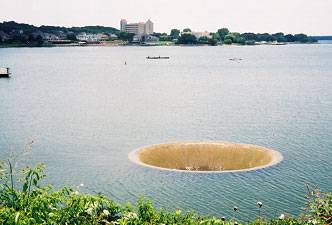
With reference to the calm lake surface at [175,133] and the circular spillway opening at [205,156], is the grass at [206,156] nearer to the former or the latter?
the circular spillway opening at [205,156]

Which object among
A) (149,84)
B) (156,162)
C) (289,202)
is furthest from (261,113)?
(149,84)

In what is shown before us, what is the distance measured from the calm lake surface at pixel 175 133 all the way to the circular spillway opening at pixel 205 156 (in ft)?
3.87

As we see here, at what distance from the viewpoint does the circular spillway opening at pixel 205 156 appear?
25.0 metres

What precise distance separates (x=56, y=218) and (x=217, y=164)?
659 inches

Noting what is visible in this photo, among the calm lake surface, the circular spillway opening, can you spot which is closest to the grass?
the circular spillway opening

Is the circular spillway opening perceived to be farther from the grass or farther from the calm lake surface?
the calm lake surface

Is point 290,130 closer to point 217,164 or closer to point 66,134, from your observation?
point 217,164

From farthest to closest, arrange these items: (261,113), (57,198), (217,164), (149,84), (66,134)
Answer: (149,84)
(261,113)
(66,134)
(217,164)
(57,198)

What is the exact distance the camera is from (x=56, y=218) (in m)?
9.74

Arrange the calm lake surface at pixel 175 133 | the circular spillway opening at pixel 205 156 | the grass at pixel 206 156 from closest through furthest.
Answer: the calm lake surface at pixel 175 133, the circular spillway opening at pixel 205 156, the grass at pixel 206 156

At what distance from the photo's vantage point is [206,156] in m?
26.7

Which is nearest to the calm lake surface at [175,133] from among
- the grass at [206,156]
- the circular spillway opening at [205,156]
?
the circular spillway opening at [205,156]

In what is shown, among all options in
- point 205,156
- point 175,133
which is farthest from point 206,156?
point 175,133

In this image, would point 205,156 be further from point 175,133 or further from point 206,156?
point 175,133
